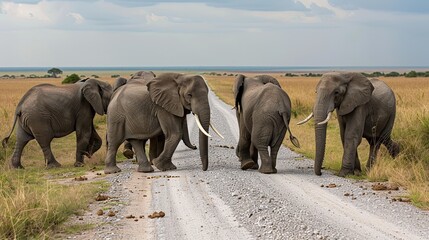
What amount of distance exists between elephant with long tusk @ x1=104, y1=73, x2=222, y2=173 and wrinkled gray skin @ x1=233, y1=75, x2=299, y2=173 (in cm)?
106

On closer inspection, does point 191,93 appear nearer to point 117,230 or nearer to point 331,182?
point 331,182

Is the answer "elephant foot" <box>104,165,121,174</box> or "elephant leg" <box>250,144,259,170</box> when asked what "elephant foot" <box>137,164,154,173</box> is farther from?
"elephant leg" <box>250,144,259,170</box>

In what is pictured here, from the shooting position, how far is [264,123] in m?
14.5

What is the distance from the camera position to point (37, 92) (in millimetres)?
16750

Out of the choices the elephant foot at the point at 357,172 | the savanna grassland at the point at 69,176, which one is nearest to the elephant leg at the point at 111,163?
the savanna grassland at the point at 69,176

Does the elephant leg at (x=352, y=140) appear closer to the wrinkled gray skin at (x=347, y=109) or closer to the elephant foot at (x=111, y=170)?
the wrinkled gray skin at (x=347, y=109)

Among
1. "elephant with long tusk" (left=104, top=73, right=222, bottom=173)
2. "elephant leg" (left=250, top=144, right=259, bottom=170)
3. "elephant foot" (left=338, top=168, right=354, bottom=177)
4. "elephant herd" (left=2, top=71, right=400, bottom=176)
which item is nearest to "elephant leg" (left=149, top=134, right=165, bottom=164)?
"elephant herd" (left=2, top=71, right=400, bottom=176)

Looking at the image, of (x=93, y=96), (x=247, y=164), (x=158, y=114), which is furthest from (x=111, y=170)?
(x=247, y=164)

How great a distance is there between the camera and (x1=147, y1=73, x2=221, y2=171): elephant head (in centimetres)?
1452

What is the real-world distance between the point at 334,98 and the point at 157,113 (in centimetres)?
396

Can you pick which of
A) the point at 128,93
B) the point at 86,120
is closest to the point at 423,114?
the point at 128,93

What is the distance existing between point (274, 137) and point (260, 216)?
16.9 feet

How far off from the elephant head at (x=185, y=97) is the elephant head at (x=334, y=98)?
2418 millimetres

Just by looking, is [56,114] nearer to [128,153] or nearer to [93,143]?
[93,143]
